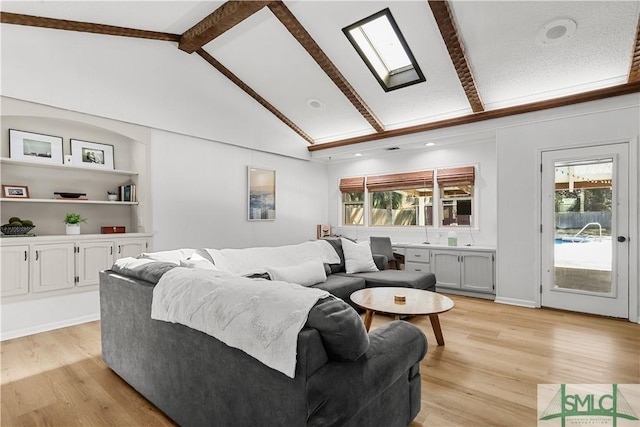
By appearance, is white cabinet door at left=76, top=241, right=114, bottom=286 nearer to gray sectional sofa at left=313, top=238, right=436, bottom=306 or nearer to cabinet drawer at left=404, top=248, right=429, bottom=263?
gray sectional sofa at left=313, top=238, right=436, bottom=306

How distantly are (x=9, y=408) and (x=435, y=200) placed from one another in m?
5.67

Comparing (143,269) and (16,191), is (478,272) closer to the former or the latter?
(143,269)

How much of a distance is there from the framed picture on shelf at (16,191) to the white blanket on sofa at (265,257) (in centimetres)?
210

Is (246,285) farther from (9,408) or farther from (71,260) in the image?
(71,260)

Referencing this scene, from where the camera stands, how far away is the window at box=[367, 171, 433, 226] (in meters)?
6.01

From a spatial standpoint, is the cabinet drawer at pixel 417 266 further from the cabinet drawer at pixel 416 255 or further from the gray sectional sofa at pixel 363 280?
the gray sectional sofa at pixel 363 280

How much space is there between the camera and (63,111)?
3.60 m

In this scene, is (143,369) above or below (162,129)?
below

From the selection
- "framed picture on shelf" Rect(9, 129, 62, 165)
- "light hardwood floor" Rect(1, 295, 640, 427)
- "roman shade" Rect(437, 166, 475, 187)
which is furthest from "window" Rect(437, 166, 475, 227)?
"framed picture on shelf" Rect(9, 129, 62, 165)

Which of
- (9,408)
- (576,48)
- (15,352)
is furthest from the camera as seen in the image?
(576,48)

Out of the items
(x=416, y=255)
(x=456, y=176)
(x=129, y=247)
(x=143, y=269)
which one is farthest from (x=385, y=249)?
(x=143, y=269)

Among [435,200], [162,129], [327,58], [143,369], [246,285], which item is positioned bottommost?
[143,369]

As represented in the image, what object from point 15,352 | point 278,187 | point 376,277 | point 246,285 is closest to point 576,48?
point 376,277

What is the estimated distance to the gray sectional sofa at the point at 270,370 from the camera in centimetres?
124
